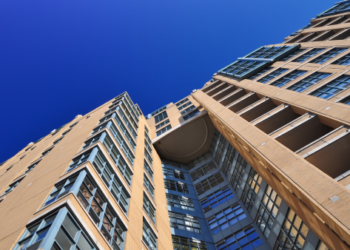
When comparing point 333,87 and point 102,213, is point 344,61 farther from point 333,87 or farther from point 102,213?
point 102,213

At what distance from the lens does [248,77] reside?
38250 millimetres

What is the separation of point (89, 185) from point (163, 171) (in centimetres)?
2055

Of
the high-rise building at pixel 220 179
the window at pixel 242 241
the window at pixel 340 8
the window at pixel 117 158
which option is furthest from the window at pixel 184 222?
the window at pixel 340 8

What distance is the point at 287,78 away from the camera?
29.8 m

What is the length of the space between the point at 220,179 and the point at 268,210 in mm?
11176

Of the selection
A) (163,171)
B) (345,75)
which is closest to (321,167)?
(345,75)

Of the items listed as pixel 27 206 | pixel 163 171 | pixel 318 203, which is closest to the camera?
pixel 318 203

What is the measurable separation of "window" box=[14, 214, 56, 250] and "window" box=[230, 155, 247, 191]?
2021 cm

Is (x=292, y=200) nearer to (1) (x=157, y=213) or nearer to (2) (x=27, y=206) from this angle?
(1) (x=157, y=213)

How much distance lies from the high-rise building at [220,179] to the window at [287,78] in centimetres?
16

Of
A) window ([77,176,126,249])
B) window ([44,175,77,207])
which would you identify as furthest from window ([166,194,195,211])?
window ([44,175,77,207])

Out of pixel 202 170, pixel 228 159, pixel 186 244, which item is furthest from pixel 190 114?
pixel 186 244

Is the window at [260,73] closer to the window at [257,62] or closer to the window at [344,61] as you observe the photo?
the window at [257,62]

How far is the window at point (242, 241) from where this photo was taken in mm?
23078
